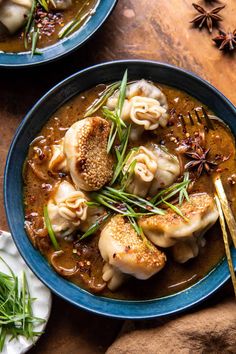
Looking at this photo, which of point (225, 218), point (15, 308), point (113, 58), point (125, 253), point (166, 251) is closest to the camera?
point (125, 253)

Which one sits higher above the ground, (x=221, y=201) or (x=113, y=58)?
(x=113, y=58)

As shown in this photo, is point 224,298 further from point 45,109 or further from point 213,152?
point 45,109

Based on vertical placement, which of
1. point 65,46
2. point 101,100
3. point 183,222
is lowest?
point 183,222

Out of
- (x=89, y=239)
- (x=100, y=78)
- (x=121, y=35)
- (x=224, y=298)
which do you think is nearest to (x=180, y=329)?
(x=224, y=298)

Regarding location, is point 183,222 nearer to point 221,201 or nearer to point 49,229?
point 221,201

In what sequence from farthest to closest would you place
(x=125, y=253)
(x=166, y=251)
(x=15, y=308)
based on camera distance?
(x=15, y=308) → (x=166, y=251) → (x=125, y=253)

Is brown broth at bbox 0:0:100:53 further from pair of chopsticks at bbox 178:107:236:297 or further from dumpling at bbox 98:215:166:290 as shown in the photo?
dumpling at bbox 98:215:166:290

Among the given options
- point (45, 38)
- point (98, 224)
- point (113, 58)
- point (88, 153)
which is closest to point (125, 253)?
point (98, 224)
